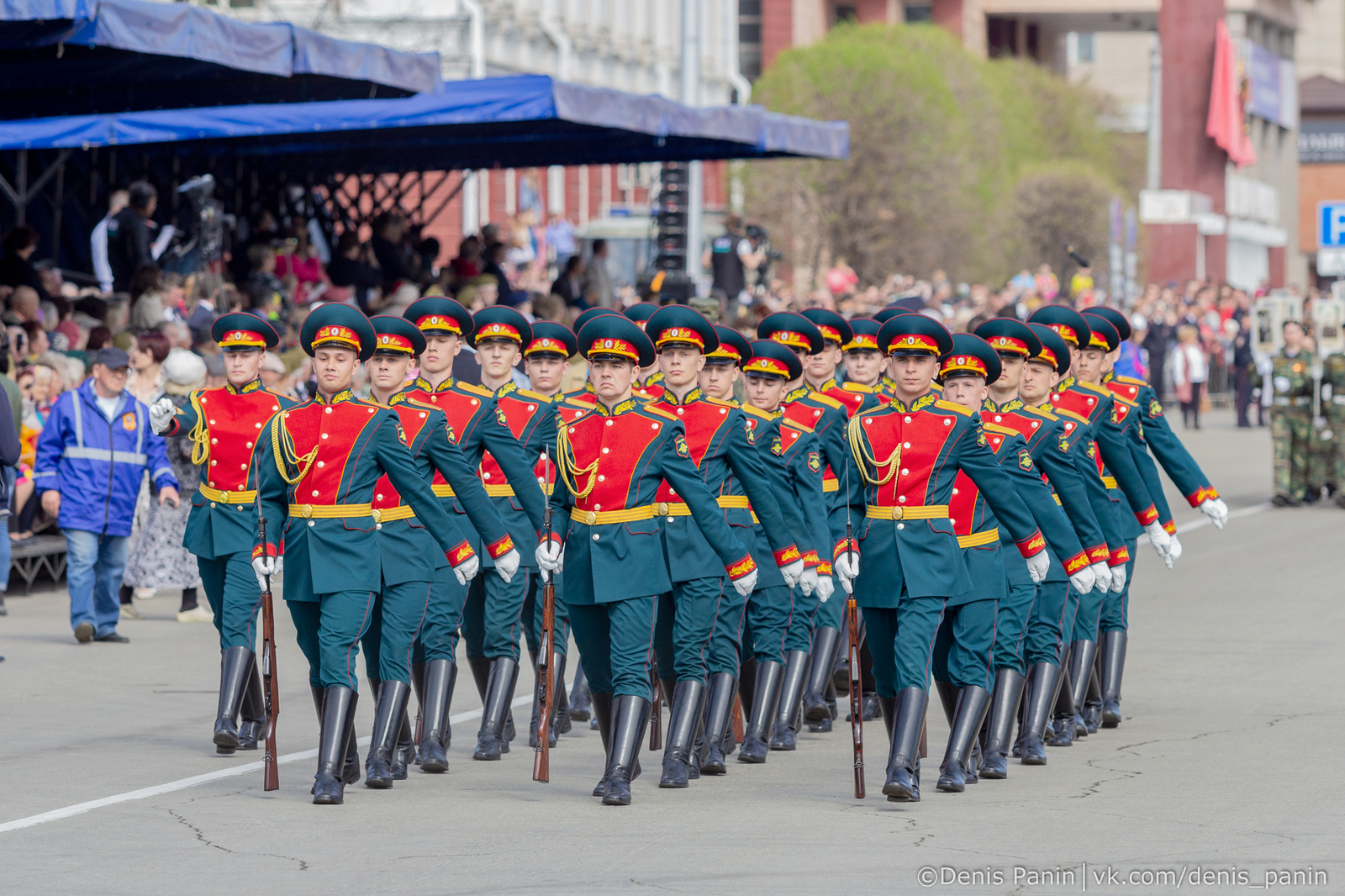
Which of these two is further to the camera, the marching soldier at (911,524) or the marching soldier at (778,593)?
the marching soldier at (778,593)

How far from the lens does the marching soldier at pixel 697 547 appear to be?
8.92 m

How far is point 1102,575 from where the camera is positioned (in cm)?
943


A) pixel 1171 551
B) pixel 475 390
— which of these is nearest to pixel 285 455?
pixel 475 390

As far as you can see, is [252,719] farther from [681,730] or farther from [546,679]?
[681,730]

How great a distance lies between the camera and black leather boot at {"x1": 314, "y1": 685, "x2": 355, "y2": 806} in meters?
8.52

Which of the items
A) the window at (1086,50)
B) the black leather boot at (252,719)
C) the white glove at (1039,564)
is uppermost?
the window at (1086,50)

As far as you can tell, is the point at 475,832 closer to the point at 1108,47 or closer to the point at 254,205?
the point at 254,205

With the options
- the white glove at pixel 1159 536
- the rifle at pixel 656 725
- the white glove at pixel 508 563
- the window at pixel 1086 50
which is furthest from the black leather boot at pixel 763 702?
the window at pixel 1086 50

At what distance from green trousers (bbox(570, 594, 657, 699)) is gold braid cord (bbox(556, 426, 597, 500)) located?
0.43 metres

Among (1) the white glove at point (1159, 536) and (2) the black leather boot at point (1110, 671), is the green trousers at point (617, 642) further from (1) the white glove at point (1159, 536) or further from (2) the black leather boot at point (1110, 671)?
(1) the white glove at point (1159, 536)

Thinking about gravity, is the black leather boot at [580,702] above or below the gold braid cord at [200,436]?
below

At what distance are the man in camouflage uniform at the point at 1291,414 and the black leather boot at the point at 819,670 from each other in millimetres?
12966

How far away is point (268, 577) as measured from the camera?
8.93m

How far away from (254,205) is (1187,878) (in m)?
19.0
